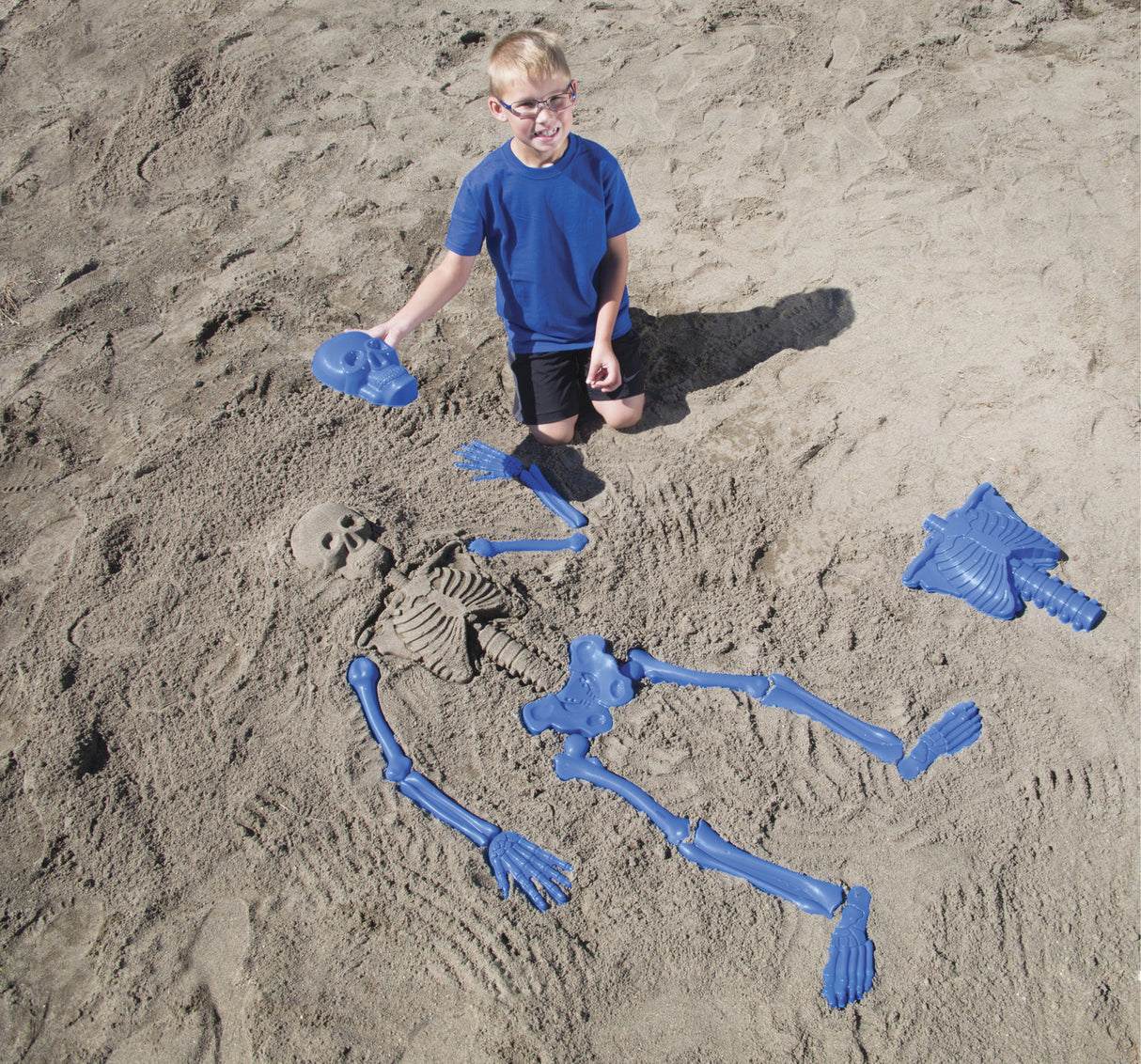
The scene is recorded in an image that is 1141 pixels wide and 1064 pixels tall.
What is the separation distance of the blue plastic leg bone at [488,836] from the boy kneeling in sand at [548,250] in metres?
1.31

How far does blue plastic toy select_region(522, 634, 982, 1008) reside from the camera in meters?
2.05

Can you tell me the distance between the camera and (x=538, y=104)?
7.92 ft

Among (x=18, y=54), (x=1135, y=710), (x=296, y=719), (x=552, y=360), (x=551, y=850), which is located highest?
(x=18, y=54)

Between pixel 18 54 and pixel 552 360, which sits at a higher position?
pixel 18 54

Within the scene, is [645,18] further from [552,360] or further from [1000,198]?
[552,360]

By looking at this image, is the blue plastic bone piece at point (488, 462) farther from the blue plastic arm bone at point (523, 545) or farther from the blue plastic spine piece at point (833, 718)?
the blue plastic spine piece at point (833, 718)

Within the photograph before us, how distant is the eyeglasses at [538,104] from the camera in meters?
2.41

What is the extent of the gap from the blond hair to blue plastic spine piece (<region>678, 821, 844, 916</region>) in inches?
88.9

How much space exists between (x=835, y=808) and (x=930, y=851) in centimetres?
26

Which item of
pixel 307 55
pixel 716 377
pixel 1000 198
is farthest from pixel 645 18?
pixel 716 377

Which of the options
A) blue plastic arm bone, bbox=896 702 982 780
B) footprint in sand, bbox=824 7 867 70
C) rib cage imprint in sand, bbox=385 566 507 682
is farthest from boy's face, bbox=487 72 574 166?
footprint in sand, bbox=824 7 867 70

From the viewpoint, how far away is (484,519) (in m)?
2.95

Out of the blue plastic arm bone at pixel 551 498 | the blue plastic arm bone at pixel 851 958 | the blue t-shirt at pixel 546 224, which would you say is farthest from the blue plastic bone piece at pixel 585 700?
the blue t-shirt at pixel 546 224

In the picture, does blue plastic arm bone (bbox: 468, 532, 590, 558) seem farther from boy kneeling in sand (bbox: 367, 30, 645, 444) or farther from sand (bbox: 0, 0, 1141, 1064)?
boy kneeling in sand (bbox: 367, 30, 645, 444)
